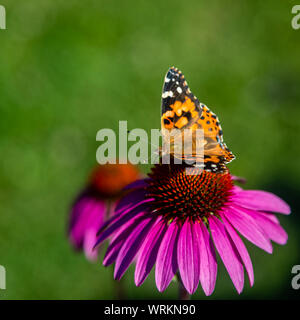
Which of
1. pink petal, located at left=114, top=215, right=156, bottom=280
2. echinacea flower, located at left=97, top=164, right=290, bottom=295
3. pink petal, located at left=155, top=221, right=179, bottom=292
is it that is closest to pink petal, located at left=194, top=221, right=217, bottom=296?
echinacea flower, located at left=97, top=164, right=290, bottom=295

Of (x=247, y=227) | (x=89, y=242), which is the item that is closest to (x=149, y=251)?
(x=247, y=227)

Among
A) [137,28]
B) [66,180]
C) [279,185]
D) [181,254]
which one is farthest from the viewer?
[137,28]

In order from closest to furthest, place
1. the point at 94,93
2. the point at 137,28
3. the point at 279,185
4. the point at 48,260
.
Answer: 1. the point at 48,260
2. the point at 279,185
3. the point at 94,93
4. the point at 137,28

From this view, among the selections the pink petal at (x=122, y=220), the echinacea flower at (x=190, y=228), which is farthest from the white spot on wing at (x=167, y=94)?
the pink petal at (x=122, y=220)

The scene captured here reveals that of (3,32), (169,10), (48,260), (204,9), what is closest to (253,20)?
(204,9)

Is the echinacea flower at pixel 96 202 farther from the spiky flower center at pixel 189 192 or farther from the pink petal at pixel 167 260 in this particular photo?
the pink petal at pixel 167 260

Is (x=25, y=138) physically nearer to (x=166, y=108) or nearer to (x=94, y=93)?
(x=94, y=93)

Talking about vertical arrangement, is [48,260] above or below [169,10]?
below
